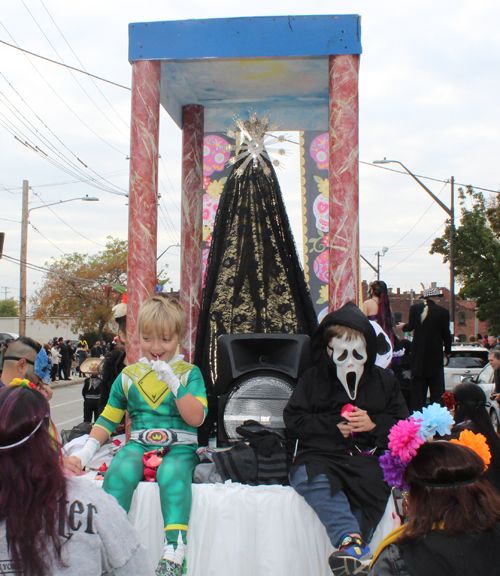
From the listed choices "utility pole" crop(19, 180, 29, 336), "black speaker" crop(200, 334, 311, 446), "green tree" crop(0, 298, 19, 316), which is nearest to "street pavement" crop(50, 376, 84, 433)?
"utility pole" crop(19, 180, 29, 336)

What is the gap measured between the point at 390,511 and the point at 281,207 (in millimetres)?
2863

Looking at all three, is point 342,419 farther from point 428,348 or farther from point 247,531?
point 428,348

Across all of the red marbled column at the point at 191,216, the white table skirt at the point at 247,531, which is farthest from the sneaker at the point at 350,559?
the red marbled column at the point at 191,216

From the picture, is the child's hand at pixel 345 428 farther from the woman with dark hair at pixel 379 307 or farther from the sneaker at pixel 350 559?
the woman with dark hair at pixel 379 307

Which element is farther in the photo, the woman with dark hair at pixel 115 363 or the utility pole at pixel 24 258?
the utility pole at pixel 24 258

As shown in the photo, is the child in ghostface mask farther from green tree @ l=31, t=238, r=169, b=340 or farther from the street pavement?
green tree @ l=31, t=238, r=169, b=340

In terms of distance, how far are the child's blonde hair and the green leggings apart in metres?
0.60

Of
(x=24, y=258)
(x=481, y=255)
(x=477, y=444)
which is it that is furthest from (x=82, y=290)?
(x=477, y=444)

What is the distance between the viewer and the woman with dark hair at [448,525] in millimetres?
1485

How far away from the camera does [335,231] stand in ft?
14.5

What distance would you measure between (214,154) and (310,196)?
48.6 inches

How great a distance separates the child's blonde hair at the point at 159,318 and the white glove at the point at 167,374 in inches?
10.3

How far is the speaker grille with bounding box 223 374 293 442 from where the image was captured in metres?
3.46

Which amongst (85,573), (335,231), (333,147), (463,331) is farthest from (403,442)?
(463,331)
